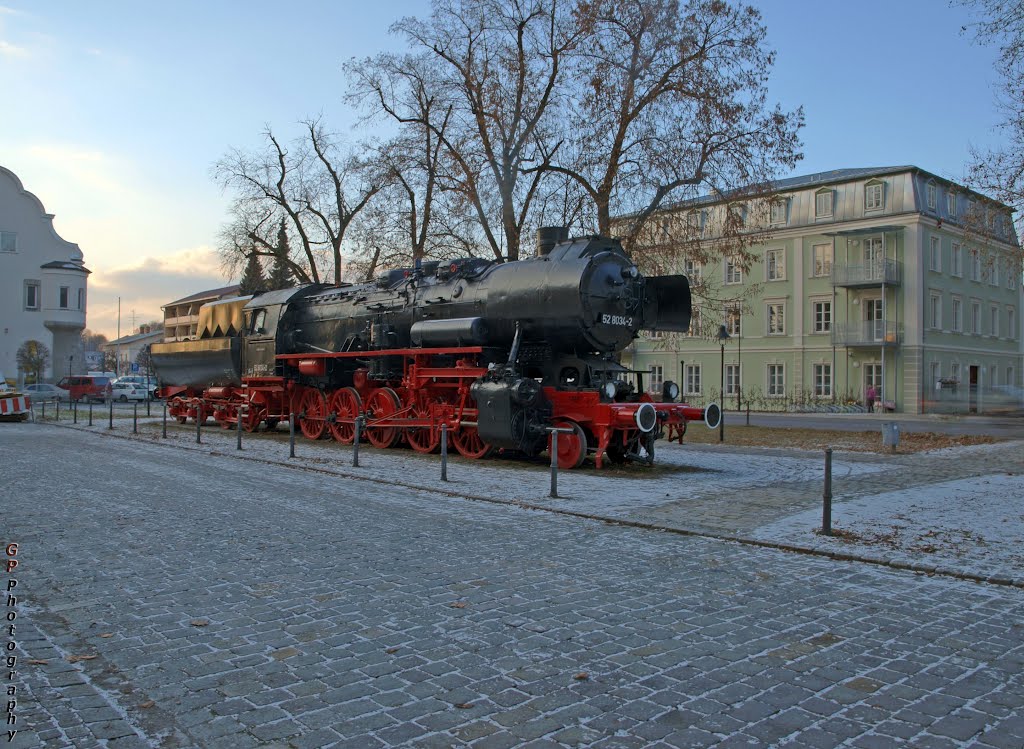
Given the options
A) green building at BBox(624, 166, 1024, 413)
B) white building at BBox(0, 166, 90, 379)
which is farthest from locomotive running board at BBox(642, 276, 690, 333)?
white building at BBox(0, 166, 90, 379)

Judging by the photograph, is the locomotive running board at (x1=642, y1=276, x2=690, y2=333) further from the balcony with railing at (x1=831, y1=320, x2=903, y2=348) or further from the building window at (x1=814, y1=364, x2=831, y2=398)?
the building window at (x1=814, y1=364, x2=831, y2=398)

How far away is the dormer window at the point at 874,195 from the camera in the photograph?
4091 centimetres

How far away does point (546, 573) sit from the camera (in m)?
6.26

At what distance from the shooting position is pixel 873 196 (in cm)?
4119

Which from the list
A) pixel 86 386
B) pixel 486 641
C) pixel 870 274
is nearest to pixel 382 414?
pixel 486 641

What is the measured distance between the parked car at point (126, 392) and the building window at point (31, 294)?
380 inches

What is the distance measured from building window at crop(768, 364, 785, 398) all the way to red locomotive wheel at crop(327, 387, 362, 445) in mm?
31290

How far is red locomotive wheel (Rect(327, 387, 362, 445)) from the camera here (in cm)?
1812

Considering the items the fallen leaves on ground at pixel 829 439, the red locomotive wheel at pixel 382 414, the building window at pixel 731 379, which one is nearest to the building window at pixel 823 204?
the building window at pixel 731 379

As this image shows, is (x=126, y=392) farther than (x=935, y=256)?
Yes

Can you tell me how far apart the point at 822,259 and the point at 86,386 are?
146ft

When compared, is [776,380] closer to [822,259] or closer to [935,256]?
[822,259]

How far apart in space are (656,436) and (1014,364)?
45.2 meters

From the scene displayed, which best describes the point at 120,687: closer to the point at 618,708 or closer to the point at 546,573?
the point at 618,708
